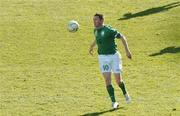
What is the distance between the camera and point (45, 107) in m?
17.4

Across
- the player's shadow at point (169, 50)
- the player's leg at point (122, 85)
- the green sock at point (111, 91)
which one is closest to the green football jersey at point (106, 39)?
the player's leg at point (122, 85)

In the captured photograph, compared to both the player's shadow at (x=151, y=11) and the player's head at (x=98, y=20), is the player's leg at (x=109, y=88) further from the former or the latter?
the player's shadow at (x=151, y=11)

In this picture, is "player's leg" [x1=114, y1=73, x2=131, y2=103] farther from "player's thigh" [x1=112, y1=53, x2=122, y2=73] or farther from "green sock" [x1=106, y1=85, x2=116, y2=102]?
"green sock" [x1=106, y1=85, x2=116, y2=102]

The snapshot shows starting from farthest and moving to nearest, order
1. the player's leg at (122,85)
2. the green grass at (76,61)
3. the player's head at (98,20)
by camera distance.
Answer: the green grass at (76,61) → the player's leg at (122,85) → the player's head at (98,20)

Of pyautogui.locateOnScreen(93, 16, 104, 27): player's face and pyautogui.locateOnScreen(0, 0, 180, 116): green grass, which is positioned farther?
pyautogui.locateOnScreen(0, 0, 180, 116): green grass

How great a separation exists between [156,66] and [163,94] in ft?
12.9

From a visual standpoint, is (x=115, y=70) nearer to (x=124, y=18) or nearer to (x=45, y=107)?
(x=45, y=107)

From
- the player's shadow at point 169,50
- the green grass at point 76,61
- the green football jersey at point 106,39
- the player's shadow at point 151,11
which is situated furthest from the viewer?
the player's shadow at point 151,11

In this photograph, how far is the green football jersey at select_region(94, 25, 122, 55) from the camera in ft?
54.2

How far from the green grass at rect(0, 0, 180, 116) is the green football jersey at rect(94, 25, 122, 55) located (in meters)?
1.76

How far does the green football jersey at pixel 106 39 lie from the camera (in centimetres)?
1651

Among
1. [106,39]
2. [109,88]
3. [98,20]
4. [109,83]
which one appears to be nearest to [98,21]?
[98,20]

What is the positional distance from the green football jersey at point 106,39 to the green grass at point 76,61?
5.78ft

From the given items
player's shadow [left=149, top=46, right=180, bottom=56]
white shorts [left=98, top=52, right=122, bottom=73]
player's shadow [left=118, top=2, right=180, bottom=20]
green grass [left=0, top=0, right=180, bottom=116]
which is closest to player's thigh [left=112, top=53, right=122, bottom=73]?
white shorts [left=98, top=52, right=122, bottom=73]
